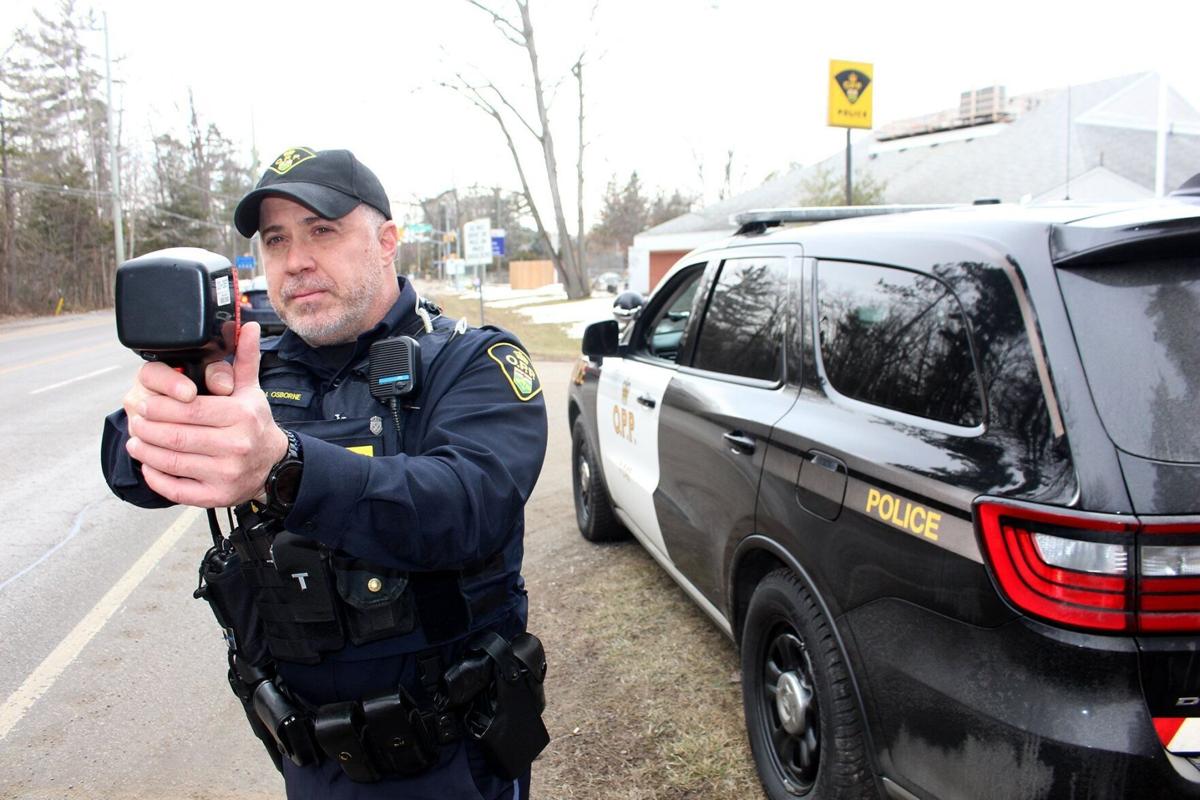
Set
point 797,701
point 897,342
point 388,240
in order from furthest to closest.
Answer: point 797,701, point 897,342, point 388,240

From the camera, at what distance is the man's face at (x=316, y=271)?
5.51 ft

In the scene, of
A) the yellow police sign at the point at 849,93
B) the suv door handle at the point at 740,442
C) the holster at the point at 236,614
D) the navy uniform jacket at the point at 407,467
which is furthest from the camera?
the yellow police sign at the point at 849,93

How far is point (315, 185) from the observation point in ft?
5.41

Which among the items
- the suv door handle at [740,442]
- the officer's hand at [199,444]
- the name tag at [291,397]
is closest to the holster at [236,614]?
the name tag at [291,397]

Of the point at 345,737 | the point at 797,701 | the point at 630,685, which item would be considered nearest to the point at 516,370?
the point at 345,737

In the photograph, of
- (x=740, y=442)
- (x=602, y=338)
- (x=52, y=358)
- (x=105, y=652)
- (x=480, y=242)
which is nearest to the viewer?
(x=740, y=442)

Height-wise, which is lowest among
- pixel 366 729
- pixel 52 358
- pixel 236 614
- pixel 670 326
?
pixel 52 358

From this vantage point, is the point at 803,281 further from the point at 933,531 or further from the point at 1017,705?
the point at 1017,705

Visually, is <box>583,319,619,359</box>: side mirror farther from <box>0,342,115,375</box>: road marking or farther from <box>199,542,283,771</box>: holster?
<box>0,342,115,375</box>: road marking

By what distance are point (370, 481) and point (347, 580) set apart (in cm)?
32

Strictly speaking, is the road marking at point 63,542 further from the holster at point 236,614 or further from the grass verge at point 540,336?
the grass verge at point 540,336

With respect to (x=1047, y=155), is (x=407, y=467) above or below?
below

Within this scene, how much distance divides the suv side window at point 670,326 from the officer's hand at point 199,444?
9.01 ft

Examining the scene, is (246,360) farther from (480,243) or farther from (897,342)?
(480,243)
